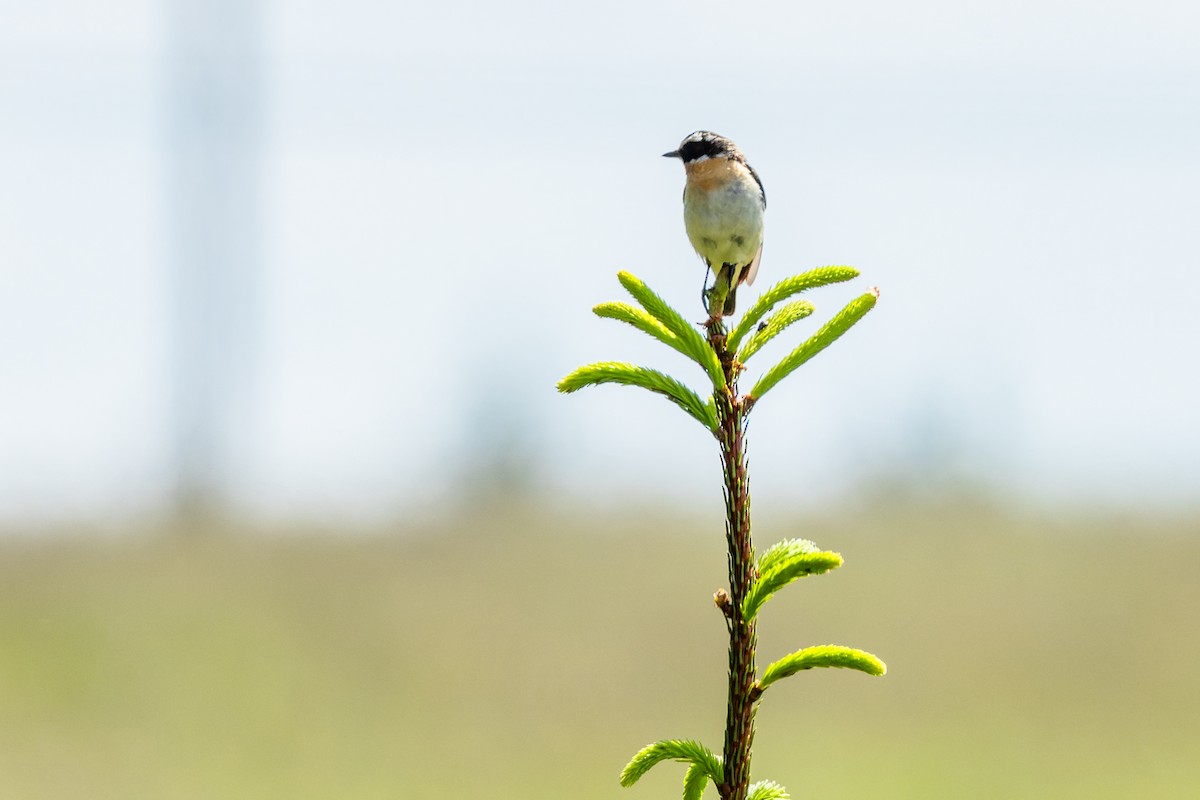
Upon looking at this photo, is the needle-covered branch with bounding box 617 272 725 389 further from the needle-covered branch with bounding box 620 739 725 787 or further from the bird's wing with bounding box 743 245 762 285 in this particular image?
the bird's wing with bounding box 743 245 762 285

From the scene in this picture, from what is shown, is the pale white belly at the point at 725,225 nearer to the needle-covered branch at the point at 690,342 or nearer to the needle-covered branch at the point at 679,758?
the needle-covered branch at the point at 690,342

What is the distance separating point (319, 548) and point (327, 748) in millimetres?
6586

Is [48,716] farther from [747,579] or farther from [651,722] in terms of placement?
[747,579]

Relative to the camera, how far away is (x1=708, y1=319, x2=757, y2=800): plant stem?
223 cm

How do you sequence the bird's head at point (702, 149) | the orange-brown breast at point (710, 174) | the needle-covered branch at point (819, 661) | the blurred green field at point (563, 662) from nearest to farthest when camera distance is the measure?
the needle-covered branch at point (819, 661)
the orange-brown breast at point (710, 174)
the bird's head at point (702, 149)
the blurred green field at point (563, 662)

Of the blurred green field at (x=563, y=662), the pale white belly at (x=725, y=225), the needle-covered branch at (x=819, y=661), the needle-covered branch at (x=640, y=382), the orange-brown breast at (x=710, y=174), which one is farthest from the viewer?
the blurred green field at (x=563, y=662)

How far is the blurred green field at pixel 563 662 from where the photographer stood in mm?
21219

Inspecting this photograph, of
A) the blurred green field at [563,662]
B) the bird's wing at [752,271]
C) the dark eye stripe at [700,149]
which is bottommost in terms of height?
the blurred green field at [563,662]

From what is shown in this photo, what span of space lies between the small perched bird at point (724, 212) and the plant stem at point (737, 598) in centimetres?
263

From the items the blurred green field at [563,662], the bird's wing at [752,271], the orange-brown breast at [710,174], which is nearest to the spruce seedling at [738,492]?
the orange-brown breast at [710,174]

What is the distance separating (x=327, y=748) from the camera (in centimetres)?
2156

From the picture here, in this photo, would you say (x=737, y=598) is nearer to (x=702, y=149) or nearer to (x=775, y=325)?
(x=775, y=325)

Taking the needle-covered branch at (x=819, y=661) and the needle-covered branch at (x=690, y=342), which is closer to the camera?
the needle-covered branch at (x=819, y=661)

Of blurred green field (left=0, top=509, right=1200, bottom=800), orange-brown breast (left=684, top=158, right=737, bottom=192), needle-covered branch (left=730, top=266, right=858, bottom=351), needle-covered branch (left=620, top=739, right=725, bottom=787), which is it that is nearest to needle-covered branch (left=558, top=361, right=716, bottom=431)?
needle-covered branch (left=730, top=266, right=858, bottom=351)
